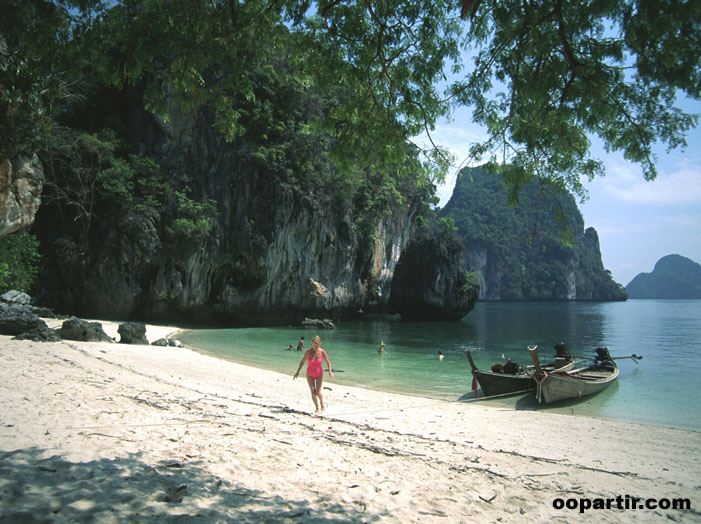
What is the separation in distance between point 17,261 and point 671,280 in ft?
699

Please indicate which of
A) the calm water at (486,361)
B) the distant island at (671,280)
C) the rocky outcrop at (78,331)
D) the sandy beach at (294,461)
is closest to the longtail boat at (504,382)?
the calm water at (486,361)

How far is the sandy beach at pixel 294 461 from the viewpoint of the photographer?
104 inches

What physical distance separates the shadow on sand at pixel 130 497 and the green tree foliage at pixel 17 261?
18.7 m

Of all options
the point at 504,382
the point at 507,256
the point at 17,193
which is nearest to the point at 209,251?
the point at 17,193

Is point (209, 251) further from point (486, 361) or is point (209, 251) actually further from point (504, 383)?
point (504, 383)

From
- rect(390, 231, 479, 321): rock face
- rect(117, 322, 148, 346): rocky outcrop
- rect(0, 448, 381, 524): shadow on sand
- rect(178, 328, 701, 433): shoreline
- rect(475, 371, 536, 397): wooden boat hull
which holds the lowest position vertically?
rect(178, 328, 701, 433): shoreline

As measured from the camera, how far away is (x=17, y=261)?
18.5 meters

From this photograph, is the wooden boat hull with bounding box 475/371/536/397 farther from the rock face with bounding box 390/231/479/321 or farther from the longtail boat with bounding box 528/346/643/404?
the rock face with bounding box 390/231/479/321

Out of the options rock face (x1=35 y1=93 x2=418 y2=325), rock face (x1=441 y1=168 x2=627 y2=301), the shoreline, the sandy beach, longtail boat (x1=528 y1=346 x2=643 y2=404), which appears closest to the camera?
the sandy beach

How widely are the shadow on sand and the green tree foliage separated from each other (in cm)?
1871

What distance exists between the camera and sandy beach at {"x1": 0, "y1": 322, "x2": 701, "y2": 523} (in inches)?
104

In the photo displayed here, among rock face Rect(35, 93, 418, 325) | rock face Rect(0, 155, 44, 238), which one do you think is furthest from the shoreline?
rock face Rect(35, 93, 418, 325)

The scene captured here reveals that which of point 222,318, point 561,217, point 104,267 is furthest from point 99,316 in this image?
point 561,217

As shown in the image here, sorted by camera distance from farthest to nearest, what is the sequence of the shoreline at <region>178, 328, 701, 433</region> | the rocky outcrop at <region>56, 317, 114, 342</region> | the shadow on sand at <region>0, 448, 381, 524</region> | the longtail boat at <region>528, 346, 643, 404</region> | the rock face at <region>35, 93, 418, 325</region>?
1. the rock face at <region>35, 93, 418, 325</region>
2. the rocky outcrop at <region>56, 317, 114, 342</region>
3. the longtail boat at <region>528, 346, 643, 404</region>
4. the shoreline at <region>178, 328, 701, 433</region>
5. the shadow on sand at <region>0, 448, 381, 524</region>
